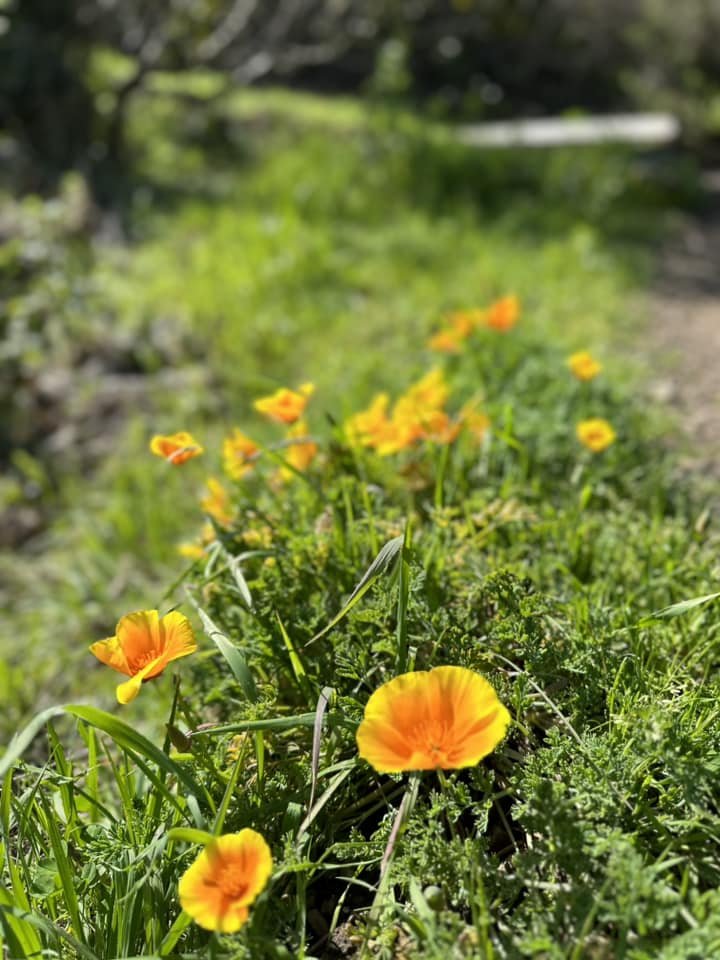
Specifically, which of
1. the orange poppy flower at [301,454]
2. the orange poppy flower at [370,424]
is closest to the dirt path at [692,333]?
the orange poppy flower at [370,424]

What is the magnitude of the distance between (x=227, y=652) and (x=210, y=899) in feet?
1.17

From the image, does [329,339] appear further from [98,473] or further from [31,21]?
[31,21]

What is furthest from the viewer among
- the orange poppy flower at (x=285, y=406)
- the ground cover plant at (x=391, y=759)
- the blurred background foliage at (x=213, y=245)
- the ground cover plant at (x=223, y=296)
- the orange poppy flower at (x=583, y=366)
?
the blurred background foliage at (x=213, y=245)

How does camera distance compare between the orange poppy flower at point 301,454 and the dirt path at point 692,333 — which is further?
the dirt path at point 692,333

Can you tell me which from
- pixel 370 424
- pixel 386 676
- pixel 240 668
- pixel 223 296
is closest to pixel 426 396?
pixel 370 424

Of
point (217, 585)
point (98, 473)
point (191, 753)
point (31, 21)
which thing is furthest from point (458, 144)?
point (191, 753)

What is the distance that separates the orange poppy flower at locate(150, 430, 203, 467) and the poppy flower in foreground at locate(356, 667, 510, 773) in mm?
604

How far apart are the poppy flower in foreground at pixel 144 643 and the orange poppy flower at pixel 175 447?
36 cm

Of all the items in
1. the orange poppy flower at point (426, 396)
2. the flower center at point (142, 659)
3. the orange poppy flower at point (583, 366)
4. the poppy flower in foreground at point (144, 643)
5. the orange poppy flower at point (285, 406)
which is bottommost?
the orange poppy flower at point (583, 366)

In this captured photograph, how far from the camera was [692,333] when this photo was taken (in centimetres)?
389

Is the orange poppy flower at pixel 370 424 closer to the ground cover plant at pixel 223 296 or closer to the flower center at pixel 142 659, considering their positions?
the ground cover plant at pixel 223 296

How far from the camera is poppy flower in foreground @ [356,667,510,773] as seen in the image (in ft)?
3.54

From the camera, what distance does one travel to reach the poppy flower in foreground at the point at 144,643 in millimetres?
1216

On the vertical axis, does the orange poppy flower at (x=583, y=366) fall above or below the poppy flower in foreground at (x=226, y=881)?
below
